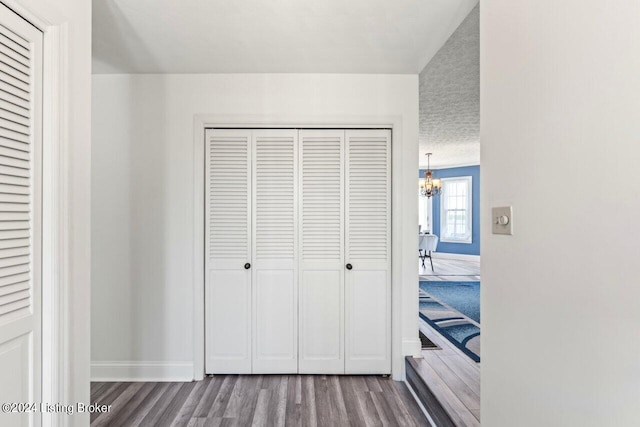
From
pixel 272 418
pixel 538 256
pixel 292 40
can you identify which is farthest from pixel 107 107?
pixel 538 256

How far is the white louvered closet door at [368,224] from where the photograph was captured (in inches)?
96.9

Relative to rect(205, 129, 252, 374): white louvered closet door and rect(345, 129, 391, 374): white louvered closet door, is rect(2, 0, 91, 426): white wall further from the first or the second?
rect(345, 129, 391, 374): white louvered closet door

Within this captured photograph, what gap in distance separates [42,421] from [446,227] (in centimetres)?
884

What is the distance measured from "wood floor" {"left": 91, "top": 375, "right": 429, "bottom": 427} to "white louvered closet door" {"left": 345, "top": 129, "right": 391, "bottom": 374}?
53cm

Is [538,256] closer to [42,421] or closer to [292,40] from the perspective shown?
[292,40]

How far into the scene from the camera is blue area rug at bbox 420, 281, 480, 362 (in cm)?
280

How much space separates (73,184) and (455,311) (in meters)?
4.08

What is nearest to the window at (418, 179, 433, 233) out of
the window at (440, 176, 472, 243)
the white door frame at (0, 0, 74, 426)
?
the window at (440, 176, 472, 243)

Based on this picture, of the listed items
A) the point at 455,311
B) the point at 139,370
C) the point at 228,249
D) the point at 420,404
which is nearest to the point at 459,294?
the point at 455,311

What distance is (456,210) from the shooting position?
828 cm

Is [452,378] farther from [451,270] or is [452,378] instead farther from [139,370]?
[451,270]

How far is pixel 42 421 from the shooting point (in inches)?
47.8

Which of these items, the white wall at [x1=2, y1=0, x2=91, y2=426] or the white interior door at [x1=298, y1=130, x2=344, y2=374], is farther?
the white interior door at [x1=298, y1=130, x2=344, y2=374]

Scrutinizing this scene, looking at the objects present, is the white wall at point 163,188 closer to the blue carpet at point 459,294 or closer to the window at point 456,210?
the blue carpet at point 459,294
